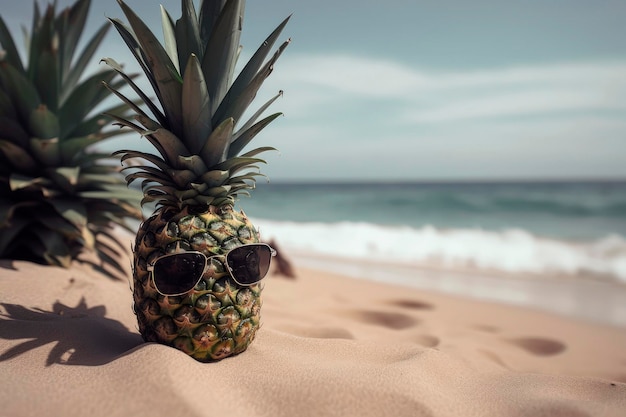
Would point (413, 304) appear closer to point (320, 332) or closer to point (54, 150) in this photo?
point (320, 332)

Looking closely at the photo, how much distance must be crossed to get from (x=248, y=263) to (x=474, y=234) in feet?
37.9

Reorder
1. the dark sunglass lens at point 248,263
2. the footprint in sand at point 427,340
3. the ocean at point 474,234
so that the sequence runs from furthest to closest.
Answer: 1. the ocean at point 474,234
2. the footprint in sand at point 427,340
3. the dark sunglass lens at point 248,263

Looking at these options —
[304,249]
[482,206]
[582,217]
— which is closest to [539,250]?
[304,249]

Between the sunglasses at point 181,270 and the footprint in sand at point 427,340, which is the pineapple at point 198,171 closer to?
the sunglasses at point 181,270

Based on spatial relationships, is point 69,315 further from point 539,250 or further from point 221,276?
point 539,250

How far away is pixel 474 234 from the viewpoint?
1295cm

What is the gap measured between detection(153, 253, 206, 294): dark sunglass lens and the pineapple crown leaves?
32 centimetres

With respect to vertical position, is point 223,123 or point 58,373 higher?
point 223,123

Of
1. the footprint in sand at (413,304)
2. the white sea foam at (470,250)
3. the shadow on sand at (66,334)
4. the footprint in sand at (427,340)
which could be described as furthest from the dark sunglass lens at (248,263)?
the white sea foam at (470,250)

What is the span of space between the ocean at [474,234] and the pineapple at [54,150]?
10.6 ft

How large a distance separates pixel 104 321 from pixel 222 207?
3.58 feet

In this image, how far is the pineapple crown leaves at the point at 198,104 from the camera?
228cm

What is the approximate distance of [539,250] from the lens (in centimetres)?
987

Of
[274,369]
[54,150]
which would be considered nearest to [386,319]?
[274,369]
